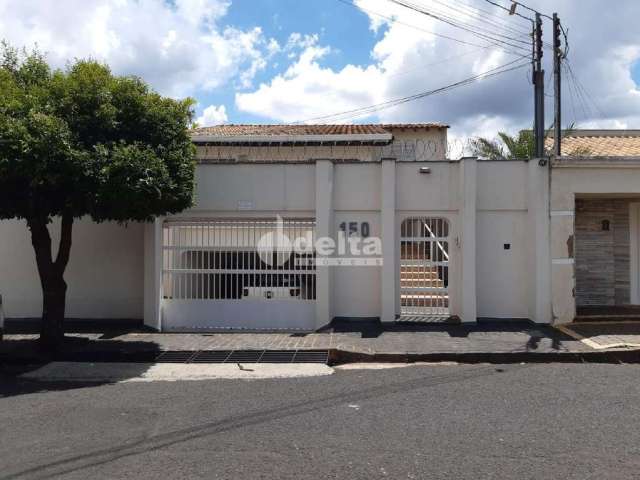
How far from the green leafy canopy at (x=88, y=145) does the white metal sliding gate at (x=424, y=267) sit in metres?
4.16

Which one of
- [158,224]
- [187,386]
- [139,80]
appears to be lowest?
[187,386]

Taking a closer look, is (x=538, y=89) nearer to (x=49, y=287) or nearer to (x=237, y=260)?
(x=237, y=260)

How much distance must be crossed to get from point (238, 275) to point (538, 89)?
6.89m

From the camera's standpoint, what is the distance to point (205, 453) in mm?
4316

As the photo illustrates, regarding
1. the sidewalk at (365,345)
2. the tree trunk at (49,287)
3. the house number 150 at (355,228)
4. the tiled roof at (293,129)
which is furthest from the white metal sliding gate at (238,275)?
the tiled roof at (293,129)

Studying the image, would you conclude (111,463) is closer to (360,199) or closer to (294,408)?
(294,408)

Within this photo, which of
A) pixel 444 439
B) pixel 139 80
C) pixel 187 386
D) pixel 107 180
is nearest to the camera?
pixel 444 439

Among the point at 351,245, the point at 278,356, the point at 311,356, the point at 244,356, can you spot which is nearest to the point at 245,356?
the point at 244,356

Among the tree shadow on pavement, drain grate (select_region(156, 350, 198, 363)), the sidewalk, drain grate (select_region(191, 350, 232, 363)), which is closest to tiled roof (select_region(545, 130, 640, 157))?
the sidewalk

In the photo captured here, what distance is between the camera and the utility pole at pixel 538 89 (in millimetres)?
10516

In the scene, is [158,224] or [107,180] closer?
[107,180]

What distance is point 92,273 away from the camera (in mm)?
10602

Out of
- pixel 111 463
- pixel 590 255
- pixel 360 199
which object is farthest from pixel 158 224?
pixel 590 255

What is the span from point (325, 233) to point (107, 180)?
4.01m
